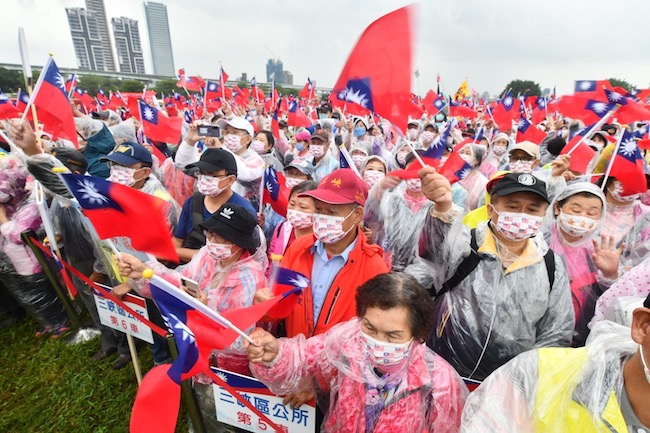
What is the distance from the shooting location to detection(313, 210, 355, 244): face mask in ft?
7.62

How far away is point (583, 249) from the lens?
2.71 meters

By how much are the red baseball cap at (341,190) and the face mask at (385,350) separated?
963mm

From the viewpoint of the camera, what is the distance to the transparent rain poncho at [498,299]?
203 cm

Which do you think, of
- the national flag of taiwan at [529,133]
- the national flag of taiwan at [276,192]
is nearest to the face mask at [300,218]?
the national flag of taiwan at [276,192]

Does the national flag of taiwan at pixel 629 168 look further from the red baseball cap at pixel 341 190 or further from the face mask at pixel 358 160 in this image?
the face mask at pixel 358 160

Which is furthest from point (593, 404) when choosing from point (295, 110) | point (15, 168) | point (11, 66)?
point (11, 66)

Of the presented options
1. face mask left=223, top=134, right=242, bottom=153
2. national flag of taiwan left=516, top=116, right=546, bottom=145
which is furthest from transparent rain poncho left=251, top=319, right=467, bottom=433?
national flag of taiwan left=516, top=116, right=546, bottom=145

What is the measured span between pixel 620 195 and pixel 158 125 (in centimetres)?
671

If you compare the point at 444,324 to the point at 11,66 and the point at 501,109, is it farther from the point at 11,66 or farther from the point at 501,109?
the point at 11,66

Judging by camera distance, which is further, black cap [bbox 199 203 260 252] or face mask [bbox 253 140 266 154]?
face mask [bbox 253 140 266 154]

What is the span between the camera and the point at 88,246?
3.38 m

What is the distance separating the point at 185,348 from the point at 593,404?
158 cm

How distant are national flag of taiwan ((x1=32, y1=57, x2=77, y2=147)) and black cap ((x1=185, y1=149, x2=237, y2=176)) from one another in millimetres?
1373

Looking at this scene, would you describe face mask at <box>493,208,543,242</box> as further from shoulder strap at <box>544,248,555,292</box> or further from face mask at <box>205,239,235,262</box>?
face mask at <box>205,239,235,262</box>
